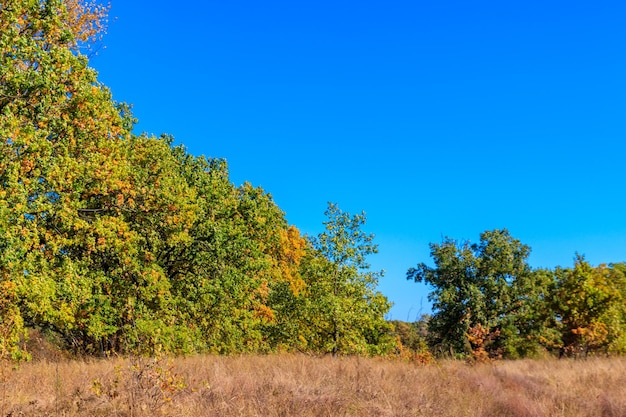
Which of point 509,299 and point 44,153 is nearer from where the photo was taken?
point 44,153

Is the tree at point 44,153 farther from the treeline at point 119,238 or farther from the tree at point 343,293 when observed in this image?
the tree at point 343,293

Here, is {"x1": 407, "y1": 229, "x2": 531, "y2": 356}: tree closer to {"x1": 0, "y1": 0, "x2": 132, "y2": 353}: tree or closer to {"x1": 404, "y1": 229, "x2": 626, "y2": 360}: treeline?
{"x1": 404, "y1": 229, "x2": 626, "y2": 360}: treeline

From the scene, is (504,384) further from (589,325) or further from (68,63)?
(589,325)

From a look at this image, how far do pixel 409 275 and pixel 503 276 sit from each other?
9.10m

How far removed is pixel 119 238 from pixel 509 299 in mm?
38774

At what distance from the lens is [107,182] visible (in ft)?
55.8

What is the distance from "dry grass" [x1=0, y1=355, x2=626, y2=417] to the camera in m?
8.23

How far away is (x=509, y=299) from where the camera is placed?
47188 mm

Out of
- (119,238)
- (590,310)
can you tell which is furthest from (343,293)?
(590,310)

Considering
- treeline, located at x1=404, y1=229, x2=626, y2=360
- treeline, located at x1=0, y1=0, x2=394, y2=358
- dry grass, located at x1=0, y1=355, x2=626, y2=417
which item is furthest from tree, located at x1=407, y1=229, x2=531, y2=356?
dry grass, located at x1=0, y1=355, x2=626, y2=417

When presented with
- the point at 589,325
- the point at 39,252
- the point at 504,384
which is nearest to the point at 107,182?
the point at 39,252

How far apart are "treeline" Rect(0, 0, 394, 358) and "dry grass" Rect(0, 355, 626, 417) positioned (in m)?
0.93

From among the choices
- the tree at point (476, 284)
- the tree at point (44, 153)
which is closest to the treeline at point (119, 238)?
the tree at point (44, 153)

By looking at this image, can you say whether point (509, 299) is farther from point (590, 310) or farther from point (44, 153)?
point (44, 153)
